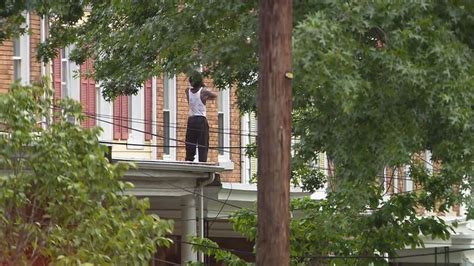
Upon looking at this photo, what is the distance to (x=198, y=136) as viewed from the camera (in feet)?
83.8

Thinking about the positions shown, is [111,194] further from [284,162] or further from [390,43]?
[390,43]

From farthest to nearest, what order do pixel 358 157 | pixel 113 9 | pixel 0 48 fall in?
pixel 0 48 < pixel 113 9 < pixel 358 157

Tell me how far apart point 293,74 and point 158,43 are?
14.8 ft

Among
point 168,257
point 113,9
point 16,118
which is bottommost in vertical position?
point 168,257

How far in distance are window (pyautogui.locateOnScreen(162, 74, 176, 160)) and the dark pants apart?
2.59 meters

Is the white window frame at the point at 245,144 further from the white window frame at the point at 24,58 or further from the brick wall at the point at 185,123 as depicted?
the white window frame at the point at 24,58

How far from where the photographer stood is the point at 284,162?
15031 millimetres

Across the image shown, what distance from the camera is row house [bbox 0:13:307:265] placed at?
22922mm

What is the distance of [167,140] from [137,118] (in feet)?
2.33

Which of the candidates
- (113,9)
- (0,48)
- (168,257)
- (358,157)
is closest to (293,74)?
(358,157)

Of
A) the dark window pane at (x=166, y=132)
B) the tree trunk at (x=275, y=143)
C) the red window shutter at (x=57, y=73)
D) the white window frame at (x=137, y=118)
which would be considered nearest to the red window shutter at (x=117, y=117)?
the white window frame at (x=137, y=118)

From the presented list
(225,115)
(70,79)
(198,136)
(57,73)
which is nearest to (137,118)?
(70,79)

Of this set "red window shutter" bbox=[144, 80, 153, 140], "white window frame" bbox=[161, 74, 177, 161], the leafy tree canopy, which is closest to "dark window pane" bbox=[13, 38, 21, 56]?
"red window shutter" bbox=[144, 80, 153, 140]

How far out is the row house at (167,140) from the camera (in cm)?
2292
